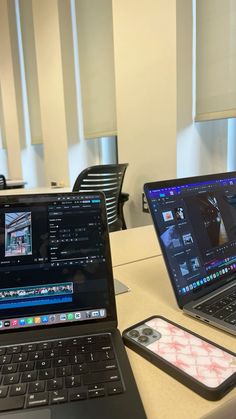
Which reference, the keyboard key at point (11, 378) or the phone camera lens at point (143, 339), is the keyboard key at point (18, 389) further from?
the phone camera lens at point (143, 339)

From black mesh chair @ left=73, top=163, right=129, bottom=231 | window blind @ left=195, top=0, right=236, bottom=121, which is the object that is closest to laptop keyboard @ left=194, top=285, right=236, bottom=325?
black mesh chair @ left=73, top=163, right=129, bottom=231

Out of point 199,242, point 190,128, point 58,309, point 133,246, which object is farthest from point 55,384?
point 190,128

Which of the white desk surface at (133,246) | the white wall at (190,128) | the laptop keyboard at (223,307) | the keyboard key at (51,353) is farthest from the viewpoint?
the white wall at (190,128)

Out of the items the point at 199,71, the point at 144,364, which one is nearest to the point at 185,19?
the point at 199,71

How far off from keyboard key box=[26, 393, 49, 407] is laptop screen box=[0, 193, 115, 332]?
15 centimetres

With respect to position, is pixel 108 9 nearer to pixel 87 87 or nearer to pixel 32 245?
pixel 87 87

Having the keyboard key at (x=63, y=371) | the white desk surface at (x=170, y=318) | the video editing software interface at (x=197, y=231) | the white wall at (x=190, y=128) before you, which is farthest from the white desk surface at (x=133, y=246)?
the white wall at (x=190, y=128)

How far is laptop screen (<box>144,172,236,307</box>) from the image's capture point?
659 millimetres

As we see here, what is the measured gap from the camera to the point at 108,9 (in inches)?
98.7

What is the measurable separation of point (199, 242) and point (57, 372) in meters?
0.40

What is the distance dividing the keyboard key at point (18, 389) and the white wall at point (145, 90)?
164 cm

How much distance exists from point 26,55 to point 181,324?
4.40m

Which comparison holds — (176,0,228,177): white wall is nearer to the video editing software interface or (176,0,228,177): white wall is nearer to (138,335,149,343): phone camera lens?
the video editing software interface

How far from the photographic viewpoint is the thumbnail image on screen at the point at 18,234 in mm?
589
